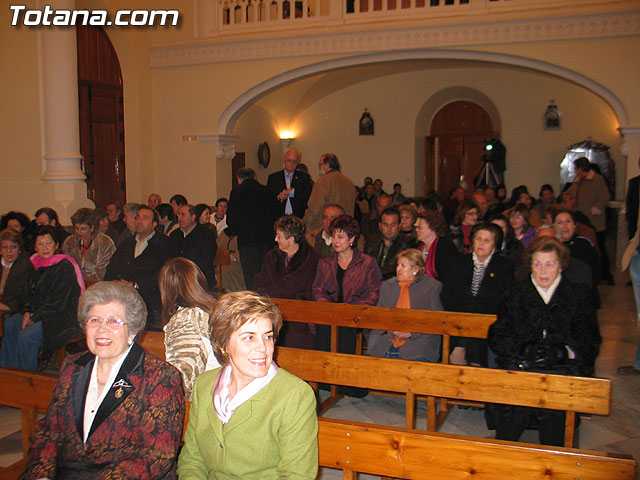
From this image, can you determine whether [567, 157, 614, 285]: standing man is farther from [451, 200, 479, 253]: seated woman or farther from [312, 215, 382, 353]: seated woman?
[312, 215, 382, 353]: seated woman

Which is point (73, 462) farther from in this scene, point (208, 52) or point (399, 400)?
point (208, 52)

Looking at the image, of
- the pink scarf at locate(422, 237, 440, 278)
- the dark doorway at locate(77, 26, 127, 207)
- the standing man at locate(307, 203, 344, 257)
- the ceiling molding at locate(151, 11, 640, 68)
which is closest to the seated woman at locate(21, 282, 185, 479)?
the pink scarf at locate(422, 237, 440, 278)

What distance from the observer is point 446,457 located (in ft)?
7.71

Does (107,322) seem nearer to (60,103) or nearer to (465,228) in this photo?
(465,228)

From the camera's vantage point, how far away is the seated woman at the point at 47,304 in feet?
14.8

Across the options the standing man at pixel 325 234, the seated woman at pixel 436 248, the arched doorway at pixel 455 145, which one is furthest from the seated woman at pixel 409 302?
the arched doorway at pixel 455 145

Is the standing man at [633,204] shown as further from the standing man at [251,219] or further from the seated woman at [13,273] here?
the seated woman at [13,273]

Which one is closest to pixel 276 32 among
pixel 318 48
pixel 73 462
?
pixel 318 48

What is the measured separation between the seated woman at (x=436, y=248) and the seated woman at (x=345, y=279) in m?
0.52

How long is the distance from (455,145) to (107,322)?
42.8 feet

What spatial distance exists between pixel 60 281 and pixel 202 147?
6254 mm

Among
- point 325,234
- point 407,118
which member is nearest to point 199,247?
point 325,234

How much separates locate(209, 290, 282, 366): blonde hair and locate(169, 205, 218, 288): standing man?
154 inches

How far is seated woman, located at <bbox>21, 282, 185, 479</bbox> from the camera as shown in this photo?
87.3 inches
